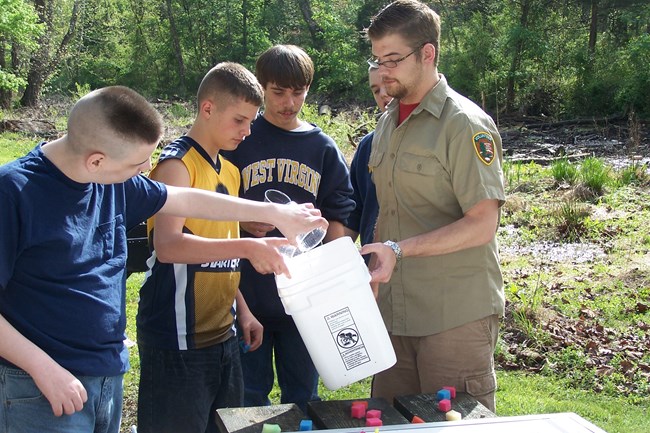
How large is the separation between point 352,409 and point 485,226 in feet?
3.06

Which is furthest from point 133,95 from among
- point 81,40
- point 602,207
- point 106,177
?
point 81,40

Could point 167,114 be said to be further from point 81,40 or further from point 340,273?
point 340,273

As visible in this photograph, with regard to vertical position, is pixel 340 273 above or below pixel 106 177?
below

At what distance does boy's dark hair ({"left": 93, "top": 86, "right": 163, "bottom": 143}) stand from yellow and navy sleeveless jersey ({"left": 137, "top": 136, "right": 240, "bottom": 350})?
0.60 m

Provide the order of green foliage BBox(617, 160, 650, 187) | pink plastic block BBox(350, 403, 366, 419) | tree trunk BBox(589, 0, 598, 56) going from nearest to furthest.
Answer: pink plastic block BBox(350, 403, 366, 419)
green foliage BBox(617, 160, 650, 187)
tree trunk BBox(589, 0, 598, 56)

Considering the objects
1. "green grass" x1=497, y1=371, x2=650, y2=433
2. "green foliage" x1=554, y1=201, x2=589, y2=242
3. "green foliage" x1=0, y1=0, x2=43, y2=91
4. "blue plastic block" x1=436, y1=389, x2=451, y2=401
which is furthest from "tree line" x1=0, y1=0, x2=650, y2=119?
"blue plastic block" x1=436, y1=389, x2=451, y2=401

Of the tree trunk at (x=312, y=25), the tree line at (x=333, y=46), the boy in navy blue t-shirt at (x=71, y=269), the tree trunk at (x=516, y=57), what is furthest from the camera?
the tree trunk at (x=312, y=25)

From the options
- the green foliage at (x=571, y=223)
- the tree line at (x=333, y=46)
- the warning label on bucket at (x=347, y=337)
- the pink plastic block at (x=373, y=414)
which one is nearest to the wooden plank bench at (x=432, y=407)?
the pink plastic block at (x=373, y=414)

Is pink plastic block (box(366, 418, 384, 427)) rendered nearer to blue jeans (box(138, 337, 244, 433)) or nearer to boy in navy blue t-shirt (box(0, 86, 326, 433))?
boy in navy blue t-shirt (box(0, 86, 326, 433))

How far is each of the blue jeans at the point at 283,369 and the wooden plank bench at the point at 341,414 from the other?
1103 mm

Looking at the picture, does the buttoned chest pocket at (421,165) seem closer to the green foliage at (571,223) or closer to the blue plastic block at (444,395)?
the blue plastic block at (444,395)

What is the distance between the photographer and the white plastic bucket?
2.40 meters

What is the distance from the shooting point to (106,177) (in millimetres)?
2373

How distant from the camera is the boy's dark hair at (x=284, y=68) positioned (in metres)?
3.64
